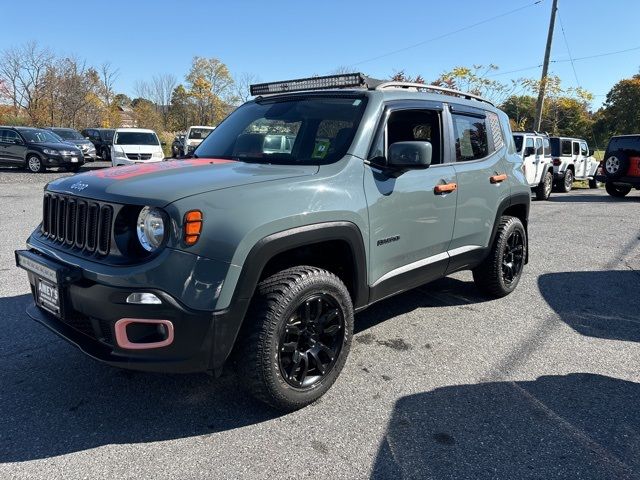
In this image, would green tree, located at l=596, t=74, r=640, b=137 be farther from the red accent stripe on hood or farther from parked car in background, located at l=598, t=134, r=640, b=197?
the red accent stripe on hood

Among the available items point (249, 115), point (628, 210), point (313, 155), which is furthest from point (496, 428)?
point (628, 210)

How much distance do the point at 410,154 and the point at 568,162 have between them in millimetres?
16297

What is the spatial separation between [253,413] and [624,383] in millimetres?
2455

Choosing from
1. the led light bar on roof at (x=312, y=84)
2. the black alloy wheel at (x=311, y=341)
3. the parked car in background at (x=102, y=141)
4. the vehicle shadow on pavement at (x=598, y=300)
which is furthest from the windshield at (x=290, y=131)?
the parked car in background at (x=102, y=141)

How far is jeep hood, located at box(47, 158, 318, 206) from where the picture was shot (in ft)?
7.91

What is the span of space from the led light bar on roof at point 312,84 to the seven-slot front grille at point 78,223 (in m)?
1.93

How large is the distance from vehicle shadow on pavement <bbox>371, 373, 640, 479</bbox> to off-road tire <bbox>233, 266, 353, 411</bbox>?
631 millimetres

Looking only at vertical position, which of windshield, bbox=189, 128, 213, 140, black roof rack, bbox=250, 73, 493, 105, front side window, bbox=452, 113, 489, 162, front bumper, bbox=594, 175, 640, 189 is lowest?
front bumper, bbox=594, 175, 640, 189

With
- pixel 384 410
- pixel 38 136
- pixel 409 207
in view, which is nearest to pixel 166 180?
pixel 409 207

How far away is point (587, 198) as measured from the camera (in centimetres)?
1509

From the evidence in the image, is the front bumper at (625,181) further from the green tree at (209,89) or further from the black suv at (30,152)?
the green tree at (209,89)

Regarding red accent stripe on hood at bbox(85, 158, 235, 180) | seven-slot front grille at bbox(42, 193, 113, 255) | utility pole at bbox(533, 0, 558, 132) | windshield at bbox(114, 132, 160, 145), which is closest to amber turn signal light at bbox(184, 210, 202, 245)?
seven-slot front grille at bbox(42, 193, 113, 255)

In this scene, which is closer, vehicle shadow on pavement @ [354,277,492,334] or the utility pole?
vehicle shadow on pavement @ [354,277,492,334]

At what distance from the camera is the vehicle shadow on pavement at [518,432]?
7.68 ft
